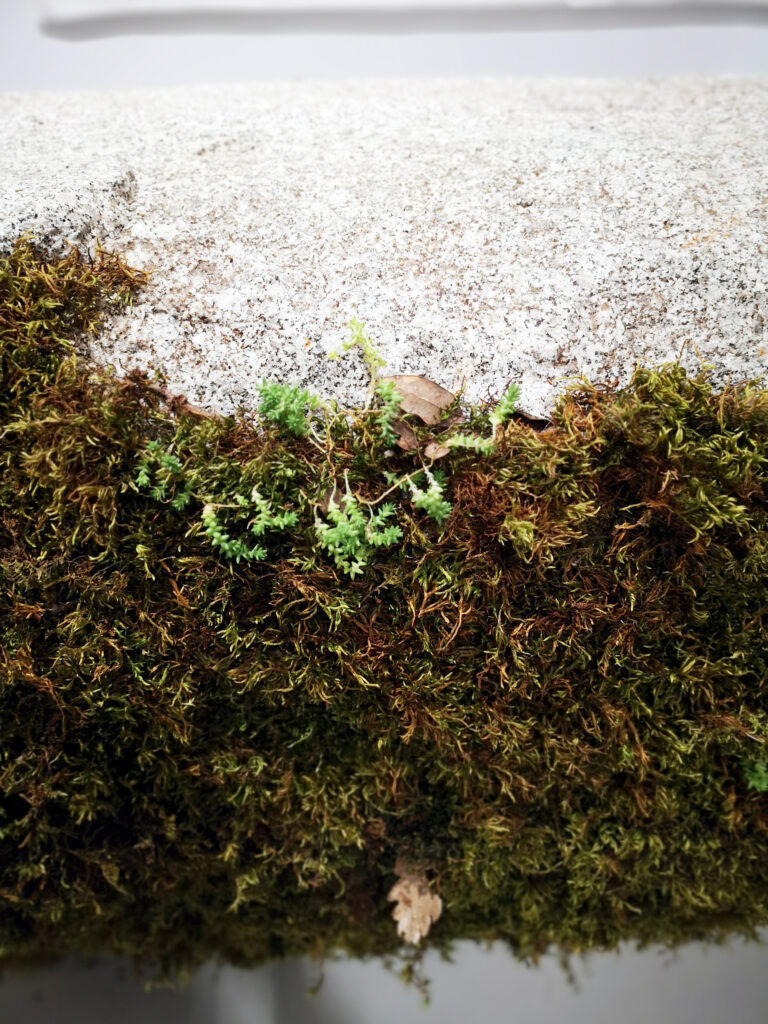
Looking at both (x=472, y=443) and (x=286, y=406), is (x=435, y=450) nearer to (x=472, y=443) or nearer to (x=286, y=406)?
(x=472, y=443)

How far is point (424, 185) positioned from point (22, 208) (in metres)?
1.20

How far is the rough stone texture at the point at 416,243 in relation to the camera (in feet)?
5.74

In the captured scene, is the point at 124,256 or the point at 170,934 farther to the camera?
the point at 170,934

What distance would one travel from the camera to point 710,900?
2078 millimetres

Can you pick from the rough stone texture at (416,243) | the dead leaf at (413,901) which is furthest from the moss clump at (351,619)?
the dead leaf at (413,901)

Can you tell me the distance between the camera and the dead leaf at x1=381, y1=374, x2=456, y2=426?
1.67 metres

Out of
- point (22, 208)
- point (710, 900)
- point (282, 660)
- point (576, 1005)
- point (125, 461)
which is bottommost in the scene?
point (576, 1005)

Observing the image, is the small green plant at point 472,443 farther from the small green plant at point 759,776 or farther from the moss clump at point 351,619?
the small green plant at point 759,776

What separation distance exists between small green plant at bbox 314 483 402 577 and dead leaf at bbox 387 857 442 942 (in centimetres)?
117

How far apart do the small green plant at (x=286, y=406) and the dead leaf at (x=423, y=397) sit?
0.23 meters

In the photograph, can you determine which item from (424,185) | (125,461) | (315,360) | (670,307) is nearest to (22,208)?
(125,461)

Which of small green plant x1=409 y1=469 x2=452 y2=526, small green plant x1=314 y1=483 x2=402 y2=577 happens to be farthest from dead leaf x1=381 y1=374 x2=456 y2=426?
small green plant x1=314 y1=483 x2=402 y2=577

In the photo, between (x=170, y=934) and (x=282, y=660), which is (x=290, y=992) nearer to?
(x=170, y=934)

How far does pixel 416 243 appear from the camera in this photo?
186 centimetres
